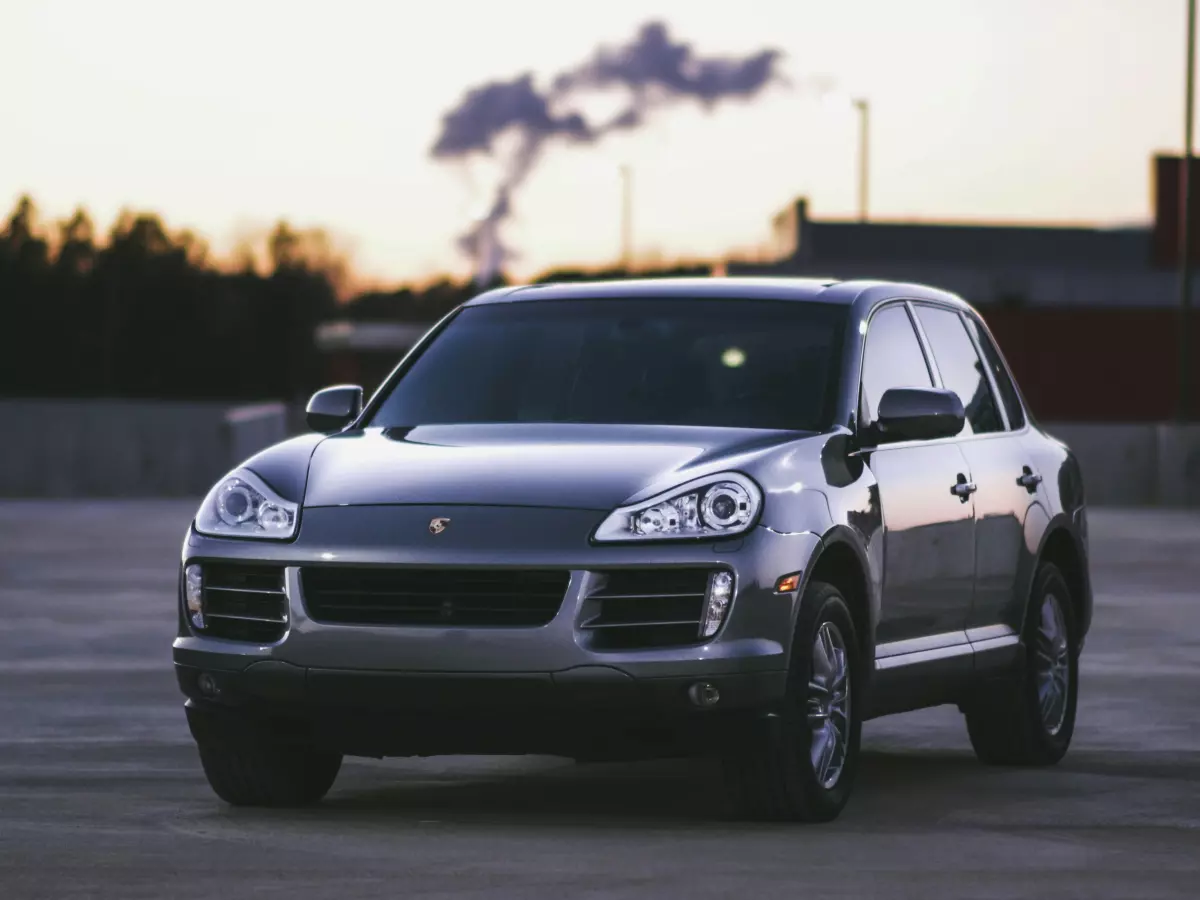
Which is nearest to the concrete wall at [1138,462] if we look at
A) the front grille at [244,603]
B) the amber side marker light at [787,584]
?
the amber side marker light at [787,584]

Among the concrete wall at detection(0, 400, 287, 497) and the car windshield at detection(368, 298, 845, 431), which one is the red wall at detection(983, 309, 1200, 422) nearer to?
the concrete wall at detection(0, 400, 287, 497)

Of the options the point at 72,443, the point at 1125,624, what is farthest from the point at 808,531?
the point at 72,443

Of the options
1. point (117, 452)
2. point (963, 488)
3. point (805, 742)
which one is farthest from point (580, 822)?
point (117, 452)

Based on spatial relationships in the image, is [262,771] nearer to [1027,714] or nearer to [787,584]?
[787,584]

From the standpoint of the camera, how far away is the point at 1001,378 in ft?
36.0

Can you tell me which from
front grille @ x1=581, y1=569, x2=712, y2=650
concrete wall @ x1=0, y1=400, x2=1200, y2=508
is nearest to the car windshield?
front grille @ x1=581, y1=569, x2=712, y2=650

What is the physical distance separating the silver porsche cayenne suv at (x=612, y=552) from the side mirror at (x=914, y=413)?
0.01 meters

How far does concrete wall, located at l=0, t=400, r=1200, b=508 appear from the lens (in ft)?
120

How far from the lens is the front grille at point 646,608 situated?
25.8 ft

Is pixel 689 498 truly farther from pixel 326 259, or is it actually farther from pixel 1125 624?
pixel 326 259

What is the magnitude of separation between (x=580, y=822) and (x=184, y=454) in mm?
30871

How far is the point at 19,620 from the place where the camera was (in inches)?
705

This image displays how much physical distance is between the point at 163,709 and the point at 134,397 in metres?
121

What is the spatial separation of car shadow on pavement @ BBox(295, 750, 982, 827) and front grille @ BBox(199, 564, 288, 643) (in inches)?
29.8
